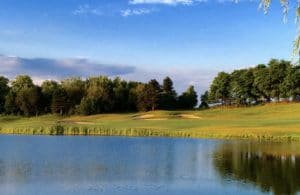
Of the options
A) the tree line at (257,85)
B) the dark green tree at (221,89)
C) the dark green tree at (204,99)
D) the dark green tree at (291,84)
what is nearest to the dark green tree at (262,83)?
the tree line at (257,85)

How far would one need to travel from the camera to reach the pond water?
1022 inches

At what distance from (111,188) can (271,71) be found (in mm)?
96297

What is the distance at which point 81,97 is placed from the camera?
11994 centimetres

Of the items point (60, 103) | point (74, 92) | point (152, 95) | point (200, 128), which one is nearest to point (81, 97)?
point (74, 92)

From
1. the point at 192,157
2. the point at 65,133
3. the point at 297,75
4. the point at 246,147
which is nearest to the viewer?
the point at 192,157

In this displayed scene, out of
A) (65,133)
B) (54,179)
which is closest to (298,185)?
(54,179)

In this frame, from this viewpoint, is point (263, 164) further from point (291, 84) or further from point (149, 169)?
point (291, 84)

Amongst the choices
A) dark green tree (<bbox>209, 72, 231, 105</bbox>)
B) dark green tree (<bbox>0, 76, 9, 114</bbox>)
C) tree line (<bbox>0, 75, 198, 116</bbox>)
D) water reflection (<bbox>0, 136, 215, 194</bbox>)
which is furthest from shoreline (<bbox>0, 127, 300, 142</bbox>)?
dark green tree (<bbox>209, 72, 231, 105</bbox>)

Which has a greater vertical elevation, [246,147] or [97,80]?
[97,80]

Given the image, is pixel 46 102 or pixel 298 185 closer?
pixel 298 185

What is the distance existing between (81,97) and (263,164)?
86.7 metres

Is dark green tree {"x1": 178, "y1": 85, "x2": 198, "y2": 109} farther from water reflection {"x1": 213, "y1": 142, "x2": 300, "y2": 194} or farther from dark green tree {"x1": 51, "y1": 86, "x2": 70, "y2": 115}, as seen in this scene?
water reflection {"x1": 213, "y1": 142, "x2": 300, "y2": 194}

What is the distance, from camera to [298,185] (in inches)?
1069

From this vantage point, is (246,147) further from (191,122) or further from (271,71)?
(271,71)
